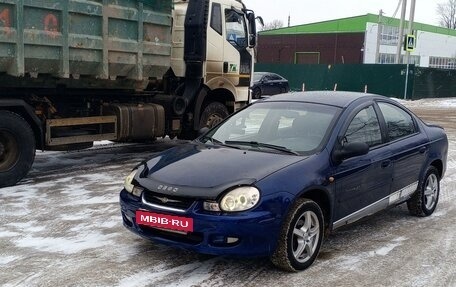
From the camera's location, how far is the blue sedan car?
13.7 feet

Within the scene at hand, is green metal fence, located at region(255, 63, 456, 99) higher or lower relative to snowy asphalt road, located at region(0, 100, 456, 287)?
higher

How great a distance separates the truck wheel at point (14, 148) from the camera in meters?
7.30

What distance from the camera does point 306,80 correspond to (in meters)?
36.1

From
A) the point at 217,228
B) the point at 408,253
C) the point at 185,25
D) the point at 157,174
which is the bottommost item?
the point at 408,253

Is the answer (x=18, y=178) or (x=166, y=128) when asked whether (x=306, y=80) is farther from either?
(x=18, y=178)

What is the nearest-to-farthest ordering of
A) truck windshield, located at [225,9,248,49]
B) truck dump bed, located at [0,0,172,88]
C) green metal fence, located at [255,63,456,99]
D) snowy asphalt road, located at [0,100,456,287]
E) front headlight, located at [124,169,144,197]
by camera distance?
snowy asphalt road, located at [0,100,456,287] → front headlight, located at [124,169,144,197] → truck dump bed, located at [0,0,172,88] → truck windshield, located at [225,9,248,49] → green metal fence, located at [255,63,456,99]

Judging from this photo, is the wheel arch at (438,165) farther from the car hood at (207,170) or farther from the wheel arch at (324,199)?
the car hood at (207,170)

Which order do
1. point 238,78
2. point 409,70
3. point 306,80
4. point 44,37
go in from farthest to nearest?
1. point 306,80
2. point 409,70
3. point 238,78
4. point 44,37

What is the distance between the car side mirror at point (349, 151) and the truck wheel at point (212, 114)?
5.92 m

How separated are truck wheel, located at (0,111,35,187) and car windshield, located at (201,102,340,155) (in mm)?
3079

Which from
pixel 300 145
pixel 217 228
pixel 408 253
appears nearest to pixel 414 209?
pixel 408 253

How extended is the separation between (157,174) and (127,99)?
17.2 feet

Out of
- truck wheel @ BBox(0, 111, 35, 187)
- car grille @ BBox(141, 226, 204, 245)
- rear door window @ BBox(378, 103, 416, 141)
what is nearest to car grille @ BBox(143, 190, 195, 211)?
car grille @ BBox(141, 226, 204, 245)

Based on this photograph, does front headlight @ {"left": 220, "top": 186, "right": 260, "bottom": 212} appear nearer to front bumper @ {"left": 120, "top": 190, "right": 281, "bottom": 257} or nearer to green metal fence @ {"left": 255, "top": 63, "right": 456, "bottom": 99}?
front bumper @ {"left": 120, "top": 190, "right": 281, "bottom": 257}
